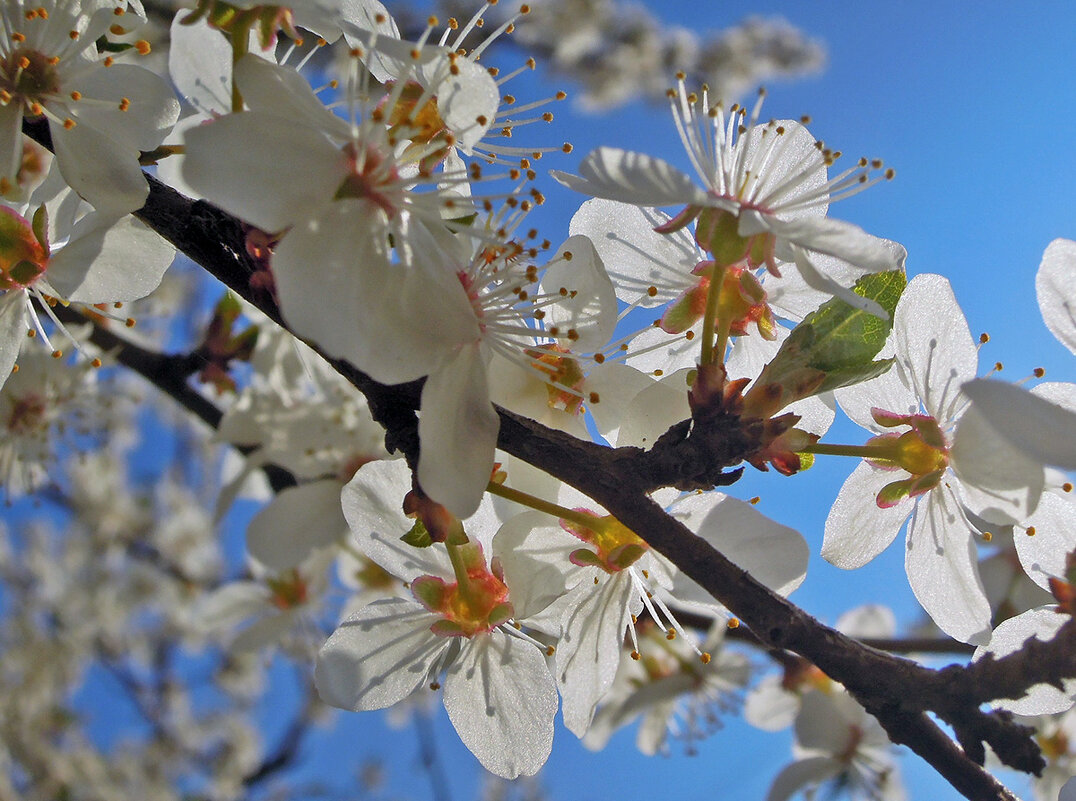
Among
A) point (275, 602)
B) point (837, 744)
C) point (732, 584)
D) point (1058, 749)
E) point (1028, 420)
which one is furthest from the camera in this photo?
point (275, 602)

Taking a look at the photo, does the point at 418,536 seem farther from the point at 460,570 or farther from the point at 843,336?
the point at 843,336

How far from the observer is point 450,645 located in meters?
1.26

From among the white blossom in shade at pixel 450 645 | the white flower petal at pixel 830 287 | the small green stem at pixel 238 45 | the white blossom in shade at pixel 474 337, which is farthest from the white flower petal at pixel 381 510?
the white flower petal at pixel 830 287

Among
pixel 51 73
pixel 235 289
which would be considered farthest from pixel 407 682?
pixel 51 73

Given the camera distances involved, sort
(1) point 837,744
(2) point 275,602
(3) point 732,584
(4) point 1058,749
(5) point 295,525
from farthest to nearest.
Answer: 1. (2) point 275,602
2. (4) point 1058,749
3. (1) point 837,744
4. (5) point 295,525
5. (3) point 732,584

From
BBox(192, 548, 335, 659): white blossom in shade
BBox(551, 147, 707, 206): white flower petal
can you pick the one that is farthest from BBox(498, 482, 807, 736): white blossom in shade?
BBox(192, 548, 335, 659): white blossom in shade

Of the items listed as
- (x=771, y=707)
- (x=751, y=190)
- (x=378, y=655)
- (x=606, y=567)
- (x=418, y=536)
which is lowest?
(x=378, y=655)

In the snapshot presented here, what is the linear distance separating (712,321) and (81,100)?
2.84ft

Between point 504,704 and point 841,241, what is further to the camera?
point 504,704

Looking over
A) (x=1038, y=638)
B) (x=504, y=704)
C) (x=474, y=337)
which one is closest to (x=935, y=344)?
(x=1038, y=638)

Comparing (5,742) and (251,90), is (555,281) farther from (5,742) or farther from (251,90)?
(5,742)

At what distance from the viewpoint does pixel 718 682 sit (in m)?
2.25

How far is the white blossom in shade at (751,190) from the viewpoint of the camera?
35.3 inches

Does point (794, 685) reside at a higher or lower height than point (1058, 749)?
lower
